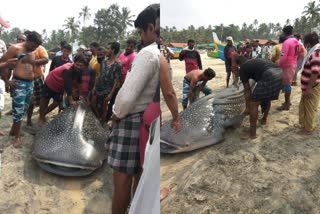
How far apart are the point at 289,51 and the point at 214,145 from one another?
151cm

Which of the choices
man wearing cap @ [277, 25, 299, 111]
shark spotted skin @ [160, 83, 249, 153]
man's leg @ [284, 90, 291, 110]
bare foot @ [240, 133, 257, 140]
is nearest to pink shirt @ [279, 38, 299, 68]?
man wearing cap @ [277, 25, 299, 111]

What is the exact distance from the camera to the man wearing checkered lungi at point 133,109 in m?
0.95

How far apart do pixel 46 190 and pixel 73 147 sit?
355 millimetres

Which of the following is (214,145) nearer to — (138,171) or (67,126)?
(138,171)

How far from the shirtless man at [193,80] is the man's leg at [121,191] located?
37 centimetres

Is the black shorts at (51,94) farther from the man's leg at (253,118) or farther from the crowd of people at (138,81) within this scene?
the man's leg at (253,118)

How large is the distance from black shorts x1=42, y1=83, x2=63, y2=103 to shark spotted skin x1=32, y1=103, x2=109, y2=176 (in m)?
0.95

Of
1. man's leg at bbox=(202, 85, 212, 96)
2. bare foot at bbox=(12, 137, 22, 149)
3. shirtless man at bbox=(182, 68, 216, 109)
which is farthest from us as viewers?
bare foot at bbox=(12, 137, 22, 149)

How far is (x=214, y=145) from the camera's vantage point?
6.70ft

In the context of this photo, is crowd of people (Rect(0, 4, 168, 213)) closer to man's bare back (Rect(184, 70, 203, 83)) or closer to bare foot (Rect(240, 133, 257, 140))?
man's bare back (Rect(184, 70, 203, 83))

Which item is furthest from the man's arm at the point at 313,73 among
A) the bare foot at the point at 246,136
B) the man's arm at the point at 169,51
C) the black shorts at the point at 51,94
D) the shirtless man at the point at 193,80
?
the black shorts at the point at 51,94

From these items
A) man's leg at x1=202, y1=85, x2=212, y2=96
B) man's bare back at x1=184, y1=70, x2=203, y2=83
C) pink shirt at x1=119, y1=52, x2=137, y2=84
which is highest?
pink shirt at x1=119, y1=52, x2=137, y2=84

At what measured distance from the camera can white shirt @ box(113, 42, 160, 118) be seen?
95 cm

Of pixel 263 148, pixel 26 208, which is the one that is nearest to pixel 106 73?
pixel 26 208
